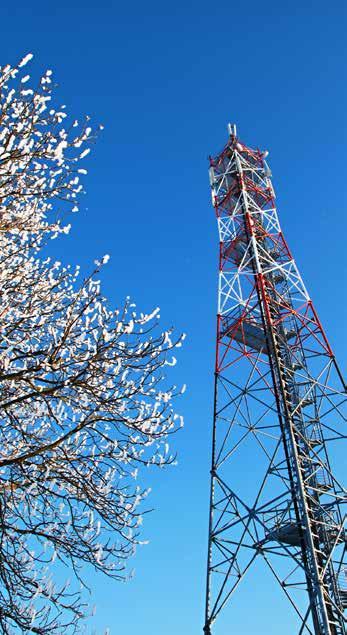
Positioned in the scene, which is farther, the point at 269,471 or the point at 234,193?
the point at 234,193

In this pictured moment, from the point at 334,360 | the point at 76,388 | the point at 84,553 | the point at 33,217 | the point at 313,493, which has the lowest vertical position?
the point at 84,553

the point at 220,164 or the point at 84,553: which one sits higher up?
the point at 220,164

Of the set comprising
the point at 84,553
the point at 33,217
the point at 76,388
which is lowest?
the point at 84,553

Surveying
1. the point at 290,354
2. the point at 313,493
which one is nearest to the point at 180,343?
the point at 313,493

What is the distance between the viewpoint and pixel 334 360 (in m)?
14.5

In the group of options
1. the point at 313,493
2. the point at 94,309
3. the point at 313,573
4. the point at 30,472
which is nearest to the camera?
the point at 30,472

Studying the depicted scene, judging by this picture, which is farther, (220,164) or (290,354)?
(220,164)

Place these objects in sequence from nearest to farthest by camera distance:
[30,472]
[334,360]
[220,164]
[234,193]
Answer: [30,472]
[334,360]
[234,193]
[220,164]

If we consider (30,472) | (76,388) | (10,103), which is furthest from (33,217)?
(30,472)

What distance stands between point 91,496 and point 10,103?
4.74 m

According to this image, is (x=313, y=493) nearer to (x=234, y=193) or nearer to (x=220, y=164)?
(x=234, y=193)

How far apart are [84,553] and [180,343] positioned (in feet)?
8.60

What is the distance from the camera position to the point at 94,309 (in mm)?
6758

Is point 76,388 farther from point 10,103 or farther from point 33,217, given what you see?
point 10,103
